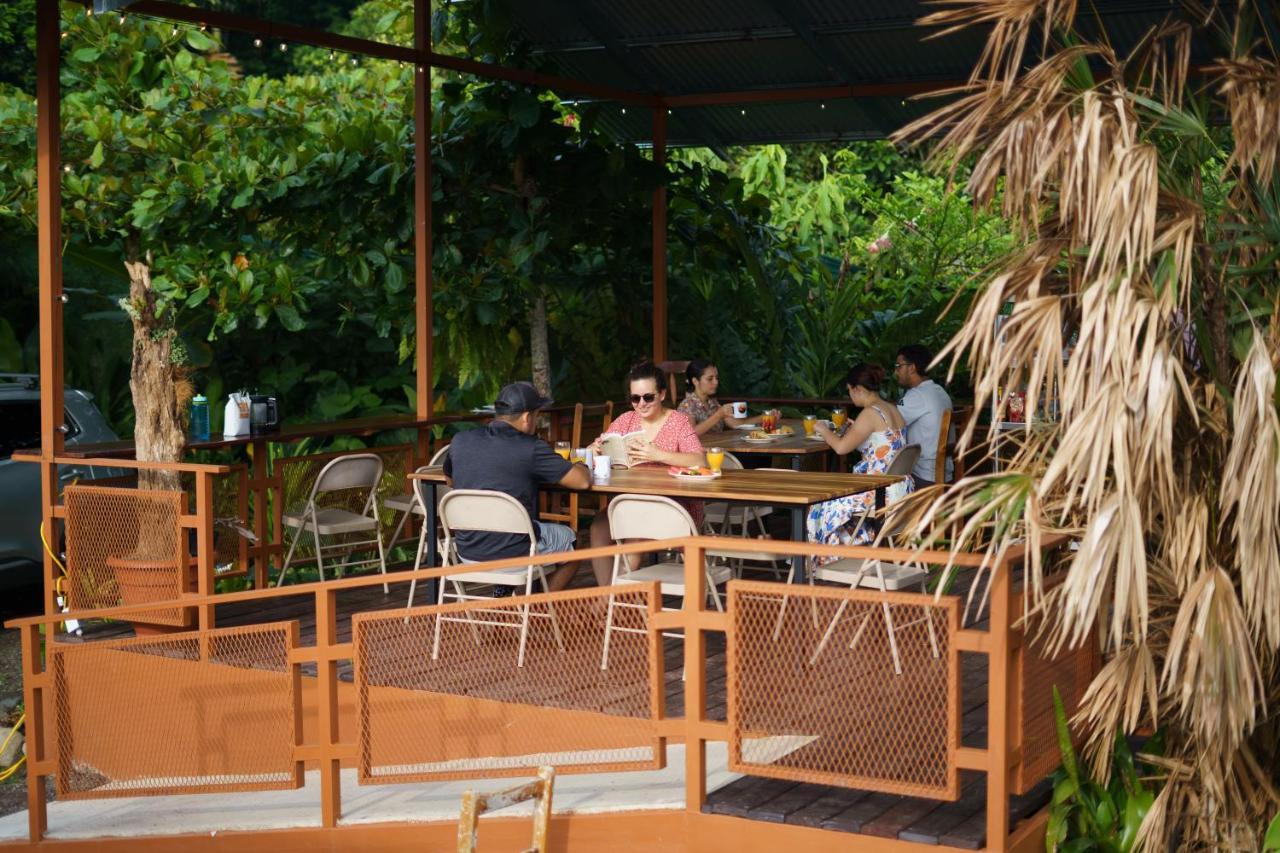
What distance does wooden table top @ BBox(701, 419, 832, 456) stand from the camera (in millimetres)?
8594

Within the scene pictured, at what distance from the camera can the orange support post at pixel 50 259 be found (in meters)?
7.34

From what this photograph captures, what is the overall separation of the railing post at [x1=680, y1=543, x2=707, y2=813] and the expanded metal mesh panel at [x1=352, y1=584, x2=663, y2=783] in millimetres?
109

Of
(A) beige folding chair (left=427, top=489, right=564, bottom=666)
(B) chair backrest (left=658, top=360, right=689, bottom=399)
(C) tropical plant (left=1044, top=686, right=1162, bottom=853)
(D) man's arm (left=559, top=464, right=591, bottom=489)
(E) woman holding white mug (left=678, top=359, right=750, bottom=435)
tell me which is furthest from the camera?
(B) chair backrest (left=658, top=360, right=689, bottom=399)

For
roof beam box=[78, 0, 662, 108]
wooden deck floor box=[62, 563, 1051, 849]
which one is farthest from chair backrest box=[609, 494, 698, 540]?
roof beam box=[78, 0, 662, 108]

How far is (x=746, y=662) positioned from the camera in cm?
505

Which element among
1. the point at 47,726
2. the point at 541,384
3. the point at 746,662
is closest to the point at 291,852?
the point at 47,726

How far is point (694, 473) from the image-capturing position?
721 cm

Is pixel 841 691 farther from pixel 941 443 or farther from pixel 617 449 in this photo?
pixel 941 443

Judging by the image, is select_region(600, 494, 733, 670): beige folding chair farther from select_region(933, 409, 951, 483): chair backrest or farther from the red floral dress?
select_region(933, 409, 951, 483): chair backrest

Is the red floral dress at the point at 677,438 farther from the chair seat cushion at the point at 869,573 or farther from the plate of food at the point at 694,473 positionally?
the chair seat cushion at the point at 869,573

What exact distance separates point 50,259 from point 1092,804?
5.17 meters

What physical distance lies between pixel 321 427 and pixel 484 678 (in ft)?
9.27

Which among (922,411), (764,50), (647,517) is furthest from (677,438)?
(764,50)

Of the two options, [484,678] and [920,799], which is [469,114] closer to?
[484,678]
